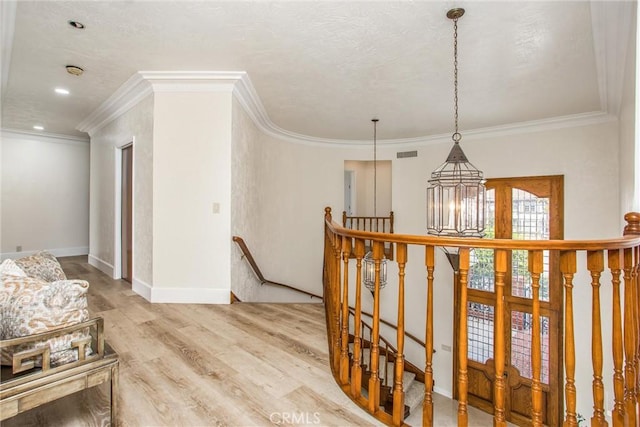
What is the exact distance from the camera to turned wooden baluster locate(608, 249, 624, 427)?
1290mm

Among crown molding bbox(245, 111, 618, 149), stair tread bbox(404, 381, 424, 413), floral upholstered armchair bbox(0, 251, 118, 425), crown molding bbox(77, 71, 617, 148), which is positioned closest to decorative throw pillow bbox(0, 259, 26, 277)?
→ floral upholstered armchair bbox(0, 251, 118, 425)

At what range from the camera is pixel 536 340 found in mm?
1295

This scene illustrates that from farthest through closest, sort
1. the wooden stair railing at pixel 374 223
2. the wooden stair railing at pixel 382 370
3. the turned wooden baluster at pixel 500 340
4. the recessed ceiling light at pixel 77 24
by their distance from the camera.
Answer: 1. the wooden stair railing at pixel 374 223
2. the recessed ceiling light at pixel 77 24
3. the wooden stair railing at pixel 382 370
4. the turned wooden baluster at pixel 500 340

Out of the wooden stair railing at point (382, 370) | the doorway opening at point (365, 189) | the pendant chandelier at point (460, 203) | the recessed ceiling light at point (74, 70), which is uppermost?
the recessed ceiling light at point (74, 70)

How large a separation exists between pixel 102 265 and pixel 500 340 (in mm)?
5486

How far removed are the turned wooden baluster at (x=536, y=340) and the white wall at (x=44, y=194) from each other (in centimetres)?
777

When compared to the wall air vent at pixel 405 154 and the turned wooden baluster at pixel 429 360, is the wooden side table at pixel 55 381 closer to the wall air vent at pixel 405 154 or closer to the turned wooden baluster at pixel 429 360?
the turned wooden baluster at pixel 429 360

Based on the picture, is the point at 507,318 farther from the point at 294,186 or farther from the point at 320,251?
the point at 294,186

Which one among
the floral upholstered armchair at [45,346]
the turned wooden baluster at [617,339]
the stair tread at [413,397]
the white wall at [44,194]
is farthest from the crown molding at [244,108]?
the stair tread at [413,397]

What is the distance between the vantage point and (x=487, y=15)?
2.20 m

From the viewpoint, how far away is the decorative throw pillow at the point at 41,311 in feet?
4.14

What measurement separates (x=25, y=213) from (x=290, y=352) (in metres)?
6.50

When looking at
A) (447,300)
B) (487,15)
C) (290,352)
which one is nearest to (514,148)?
(447,300)

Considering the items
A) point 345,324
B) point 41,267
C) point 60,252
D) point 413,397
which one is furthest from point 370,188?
point 60,252
